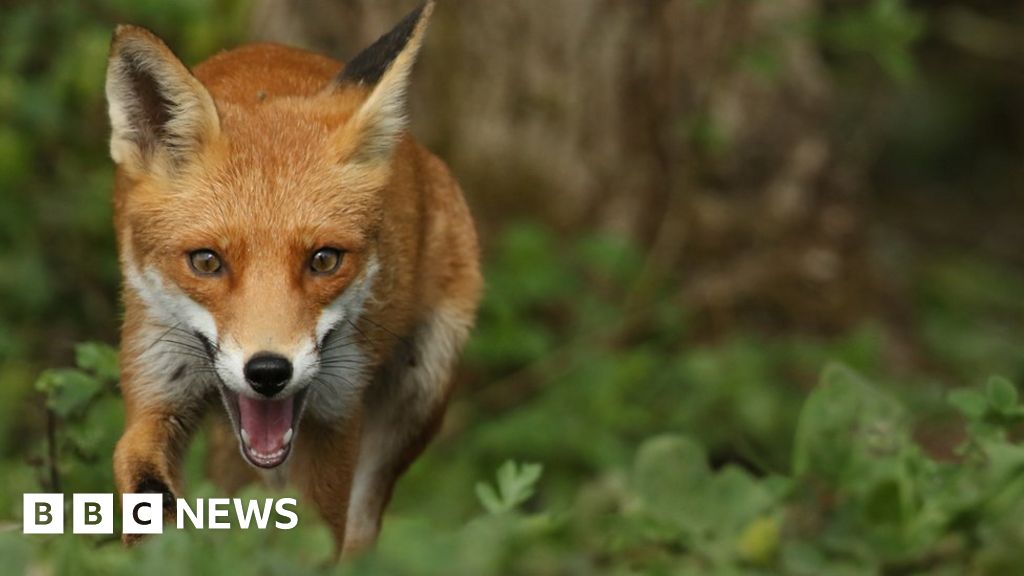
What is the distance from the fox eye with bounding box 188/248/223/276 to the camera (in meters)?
4.73

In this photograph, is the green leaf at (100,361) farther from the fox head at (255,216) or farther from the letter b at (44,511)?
the letter b at (44,511)

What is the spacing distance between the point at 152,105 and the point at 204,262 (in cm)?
64

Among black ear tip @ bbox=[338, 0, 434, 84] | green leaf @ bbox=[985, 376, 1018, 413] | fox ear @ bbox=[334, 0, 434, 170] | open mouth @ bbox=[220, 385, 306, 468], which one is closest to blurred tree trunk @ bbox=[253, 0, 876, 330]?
black ear tip @ bbox=[338, 0, 434, 84]

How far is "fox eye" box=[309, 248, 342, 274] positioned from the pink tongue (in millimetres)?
405

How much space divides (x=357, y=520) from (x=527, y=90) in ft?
13.5

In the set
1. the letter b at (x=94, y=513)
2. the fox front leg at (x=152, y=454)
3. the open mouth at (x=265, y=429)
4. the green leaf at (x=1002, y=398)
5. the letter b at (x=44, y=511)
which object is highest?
the green leaf at (x=1002, y=398)

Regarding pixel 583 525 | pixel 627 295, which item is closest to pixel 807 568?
pixel 583 525

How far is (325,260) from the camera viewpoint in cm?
484

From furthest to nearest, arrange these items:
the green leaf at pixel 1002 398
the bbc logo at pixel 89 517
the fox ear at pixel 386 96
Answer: the fox ear at pixel 386 96, the bbc logo at pixel 89 517, the green leaf at pixel 1002 398

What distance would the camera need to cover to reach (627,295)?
9562 millimetres

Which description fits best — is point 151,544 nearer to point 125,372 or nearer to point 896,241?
point 125,372

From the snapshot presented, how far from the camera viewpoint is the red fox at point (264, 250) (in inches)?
184

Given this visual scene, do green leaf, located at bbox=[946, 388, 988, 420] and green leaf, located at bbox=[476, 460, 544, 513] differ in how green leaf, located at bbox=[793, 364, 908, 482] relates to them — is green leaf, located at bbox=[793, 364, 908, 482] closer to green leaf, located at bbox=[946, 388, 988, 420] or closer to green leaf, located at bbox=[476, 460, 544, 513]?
green leaf, located at bbox=[946, 388, 988, 420]

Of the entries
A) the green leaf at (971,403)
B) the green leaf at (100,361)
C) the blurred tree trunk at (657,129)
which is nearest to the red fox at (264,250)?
the green leaf at (100,361)
